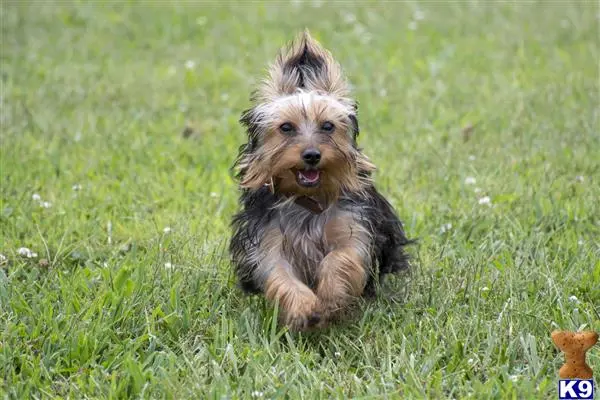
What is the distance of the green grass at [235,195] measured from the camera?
421 cm

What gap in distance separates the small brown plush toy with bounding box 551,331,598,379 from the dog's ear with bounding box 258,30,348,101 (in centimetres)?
158

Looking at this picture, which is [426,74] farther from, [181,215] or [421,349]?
[421,349]

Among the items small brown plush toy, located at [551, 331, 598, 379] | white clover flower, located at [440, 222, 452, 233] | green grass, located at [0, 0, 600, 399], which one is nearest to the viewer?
small brown plush toy, located at [551, 331, 598, 379]

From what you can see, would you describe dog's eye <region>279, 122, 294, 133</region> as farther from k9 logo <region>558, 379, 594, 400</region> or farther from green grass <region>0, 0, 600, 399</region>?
k9 logo <region>558, 379, 594, 400</region>

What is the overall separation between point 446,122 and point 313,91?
3.75 metres

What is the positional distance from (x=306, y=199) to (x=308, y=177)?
21cm

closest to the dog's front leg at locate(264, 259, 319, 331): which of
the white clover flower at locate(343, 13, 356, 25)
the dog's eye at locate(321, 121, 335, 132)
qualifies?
the dog's eye at locate(321, 121, 335, 132)

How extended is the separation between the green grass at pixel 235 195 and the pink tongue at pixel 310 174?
25.5 inches

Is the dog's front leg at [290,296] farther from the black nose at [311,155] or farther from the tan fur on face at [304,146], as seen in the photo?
the black nose at [311,155]

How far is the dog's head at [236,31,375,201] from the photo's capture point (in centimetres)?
450

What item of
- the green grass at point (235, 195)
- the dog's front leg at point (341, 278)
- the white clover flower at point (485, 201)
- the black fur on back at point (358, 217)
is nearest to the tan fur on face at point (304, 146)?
the black fur on back at point (358, 217)

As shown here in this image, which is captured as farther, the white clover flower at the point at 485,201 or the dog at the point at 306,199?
the white clover flower at the point at 485,201

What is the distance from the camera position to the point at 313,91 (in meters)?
4.74

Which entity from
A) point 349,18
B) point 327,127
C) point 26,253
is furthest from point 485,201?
point 349,18
